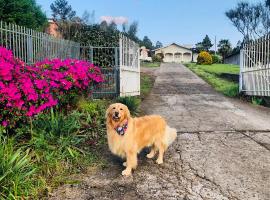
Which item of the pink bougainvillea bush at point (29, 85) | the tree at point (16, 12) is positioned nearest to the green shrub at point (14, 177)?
the pink bougainvillea bush at point (29, 85)

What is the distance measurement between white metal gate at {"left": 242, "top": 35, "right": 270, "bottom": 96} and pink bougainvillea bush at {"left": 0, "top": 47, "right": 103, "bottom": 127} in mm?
6732

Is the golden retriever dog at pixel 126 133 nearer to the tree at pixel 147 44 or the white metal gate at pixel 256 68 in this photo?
the white metal gate at pixel 256 68

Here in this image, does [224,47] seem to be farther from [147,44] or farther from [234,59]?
[147,44]

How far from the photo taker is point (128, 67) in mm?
13727

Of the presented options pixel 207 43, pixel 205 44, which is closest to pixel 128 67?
pixel 205 44

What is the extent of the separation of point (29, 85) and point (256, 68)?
31.1 ft

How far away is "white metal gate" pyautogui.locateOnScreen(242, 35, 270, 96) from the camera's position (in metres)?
12.8

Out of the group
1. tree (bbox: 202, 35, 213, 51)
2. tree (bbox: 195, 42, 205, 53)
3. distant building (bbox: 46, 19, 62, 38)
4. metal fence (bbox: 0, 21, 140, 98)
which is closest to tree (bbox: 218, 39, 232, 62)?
tree (bbox: 195, 42, 205, 53)

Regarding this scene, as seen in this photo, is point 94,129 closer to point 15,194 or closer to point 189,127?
point 189,127

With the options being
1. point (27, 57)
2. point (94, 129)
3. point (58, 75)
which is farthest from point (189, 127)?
point (27, 57)

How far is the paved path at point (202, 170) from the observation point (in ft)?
16.5

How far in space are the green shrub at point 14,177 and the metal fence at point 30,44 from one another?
490 cm

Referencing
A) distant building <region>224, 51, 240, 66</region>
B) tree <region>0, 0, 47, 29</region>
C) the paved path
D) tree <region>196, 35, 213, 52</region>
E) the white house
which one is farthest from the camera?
tree <region>196, 35, 213, 52</region>

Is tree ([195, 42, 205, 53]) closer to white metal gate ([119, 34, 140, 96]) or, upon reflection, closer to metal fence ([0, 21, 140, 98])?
metal fence ([0, 21, 140, 98])
